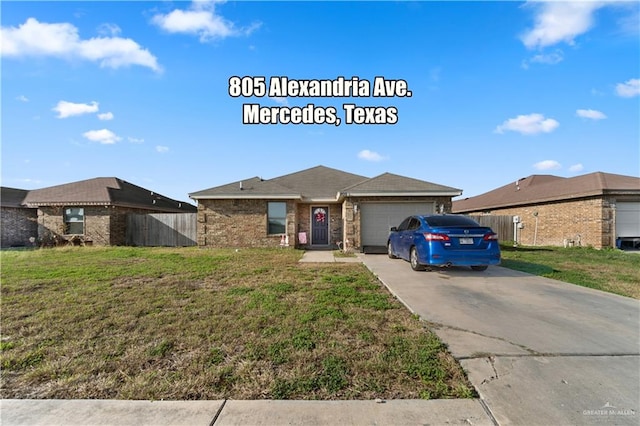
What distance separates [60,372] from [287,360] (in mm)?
2123

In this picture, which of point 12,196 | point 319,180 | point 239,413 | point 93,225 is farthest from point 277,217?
point 12,196

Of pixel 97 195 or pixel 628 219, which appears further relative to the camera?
pixel 97 195

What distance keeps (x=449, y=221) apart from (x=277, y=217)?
887cm

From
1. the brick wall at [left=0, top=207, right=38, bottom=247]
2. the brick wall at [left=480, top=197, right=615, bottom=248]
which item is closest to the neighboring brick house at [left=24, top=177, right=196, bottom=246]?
the brick wall at [left=0, top=207, right=38, bottom=247]

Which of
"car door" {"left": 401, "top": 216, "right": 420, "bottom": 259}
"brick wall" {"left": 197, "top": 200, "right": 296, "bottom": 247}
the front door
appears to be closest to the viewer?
"car door" {"left": 401, "top": 216, "right": 420, "bottom": 259}

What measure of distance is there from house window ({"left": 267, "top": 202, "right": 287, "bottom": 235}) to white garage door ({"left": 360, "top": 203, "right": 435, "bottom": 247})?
3.89 metres

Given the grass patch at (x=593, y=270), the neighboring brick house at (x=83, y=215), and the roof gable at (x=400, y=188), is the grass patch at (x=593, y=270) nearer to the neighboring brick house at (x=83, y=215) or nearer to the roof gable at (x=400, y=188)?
the roof gable at (x=400, y=188)

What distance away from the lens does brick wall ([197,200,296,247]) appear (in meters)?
14.3

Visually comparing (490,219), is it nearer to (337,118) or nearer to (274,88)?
(337,118)

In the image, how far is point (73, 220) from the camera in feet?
52.6

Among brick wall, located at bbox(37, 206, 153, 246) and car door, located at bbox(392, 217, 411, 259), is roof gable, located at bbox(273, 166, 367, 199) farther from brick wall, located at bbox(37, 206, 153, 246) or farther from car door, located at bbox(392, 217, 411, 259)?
brick wall, located at bbox(37, 206, 153, 246)

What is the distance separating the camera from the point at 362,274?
24.3ft

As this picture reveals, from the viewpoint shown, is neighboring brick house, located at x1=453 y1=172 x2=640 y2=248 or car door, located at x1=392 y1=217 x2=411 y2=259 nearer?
car door, located at x1=392 y1=217 x2=411 y2=259

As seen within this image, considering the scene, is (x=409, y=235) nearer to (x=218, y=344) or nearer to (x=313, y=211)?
(x=218, y=344)
